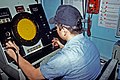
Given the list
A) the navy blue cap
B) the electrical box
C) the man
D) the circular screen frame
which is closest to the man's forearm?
the man

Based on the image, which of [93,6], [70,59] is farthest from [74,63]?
[93,6]

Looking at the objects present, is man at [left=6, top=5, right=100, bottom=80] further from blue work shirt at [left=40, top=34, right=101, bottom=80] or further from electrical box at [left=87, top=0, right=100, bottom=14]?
electrical box at [left=87, top=0, right=100, bottom=14]

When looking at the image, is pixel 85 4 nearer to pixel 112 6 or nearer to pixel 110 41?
pixel 112 6

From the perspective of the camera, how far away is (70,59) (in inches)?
39.6

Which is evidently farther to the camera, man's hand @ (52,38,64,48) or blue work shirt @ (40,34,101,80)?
man's hand @ (52,38,64,48)

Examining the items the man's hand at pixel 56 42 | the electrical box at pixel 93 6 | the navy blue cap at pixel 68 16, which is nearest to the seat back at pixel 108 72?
the navy blue cap at pixel 68 16

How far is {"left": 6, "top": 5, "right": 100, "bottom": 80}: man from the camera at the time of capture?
1019mm

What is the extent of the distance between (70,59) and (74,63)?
1.6 inches

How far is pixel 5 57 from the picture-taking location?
4.34ft

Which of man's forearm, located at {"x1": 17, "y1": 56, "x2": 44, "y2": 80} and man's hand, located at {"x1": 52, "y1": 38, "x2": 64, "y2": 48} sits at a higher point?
man's hand, located at {"x1": 52, "y1": 38, "x2": 64, "y2": 48}

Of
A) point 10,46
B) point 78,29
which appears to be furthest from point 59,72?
point 10,46

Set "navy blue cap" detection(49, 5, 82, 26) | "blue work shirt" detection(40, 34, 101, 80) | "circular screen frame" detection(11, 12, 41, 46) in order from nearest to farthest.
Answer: "blue work shirt" detection(40, 34, 101, 80) < "navy blue cap" detection(49, 5, 82, 26) < "circular screen frame" detection(11, 12, 41, 46)

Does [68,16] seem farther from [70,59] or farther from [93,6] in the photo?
[93,6]

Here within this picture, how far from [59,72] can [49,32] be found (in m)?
0.80
